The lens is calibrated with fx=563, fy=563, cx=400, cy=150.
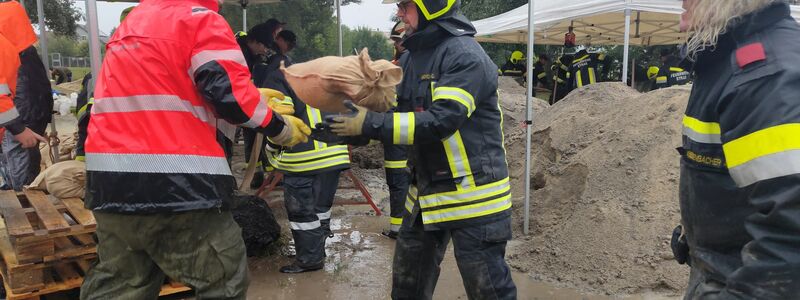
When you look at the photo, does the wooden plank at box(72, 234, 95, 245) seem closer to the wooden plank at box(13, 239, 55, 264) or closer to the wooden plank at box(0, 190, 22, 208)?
the wooden plank at box(13, 239, 55, 264)

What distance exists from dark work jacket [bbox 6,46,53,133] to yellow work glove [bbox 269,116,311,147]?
143 inches

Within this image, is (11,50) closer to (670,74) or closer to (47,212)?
(47,212)

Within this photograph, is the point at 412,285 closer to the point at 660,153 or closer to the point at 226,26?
the point at 226,26

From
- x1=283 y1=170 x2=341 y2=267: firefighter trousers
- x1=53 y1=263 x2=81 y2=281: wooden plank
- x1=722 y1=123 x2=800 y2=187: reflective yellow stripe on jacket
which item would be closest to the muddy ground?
x1=283 y1=170 x2=341 y2=267: firefighter trousers

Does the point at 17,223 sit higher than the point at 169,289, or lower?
higher

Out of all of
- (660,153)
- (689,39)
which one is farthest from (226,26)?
(660,153)

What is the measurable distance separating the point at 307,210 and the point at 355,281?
0.66 metres

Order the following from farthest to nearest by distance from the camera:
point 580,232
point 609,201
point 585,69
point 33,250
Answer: point 585,69, point 609,201, point 580,232, point 33,250

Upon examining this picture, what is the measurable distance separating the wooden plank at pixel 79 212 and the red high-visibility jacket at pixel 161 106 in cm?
82

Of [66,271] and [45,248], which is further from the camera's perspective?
[66,271]

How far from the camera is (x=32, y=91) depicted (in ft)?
16.9

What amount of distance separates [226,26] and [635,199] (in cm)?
357

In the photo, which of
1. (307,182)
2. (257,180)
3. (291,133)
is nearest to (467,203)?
(291,133)

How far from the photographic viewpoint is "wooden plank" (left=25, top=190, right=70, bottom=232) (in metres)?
2.90
